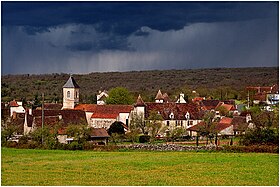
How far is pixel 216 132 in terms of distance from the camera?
4756 cm

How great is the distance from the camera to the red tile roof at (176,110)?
60875mm

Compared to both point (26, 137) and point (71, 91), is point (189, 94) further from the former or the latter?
point (26, 137)

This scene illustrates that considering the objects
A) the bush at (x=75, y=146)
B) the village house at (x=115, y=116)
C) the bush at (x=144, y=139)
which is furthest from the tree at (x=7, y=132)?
the bush at (x=144, y=139)

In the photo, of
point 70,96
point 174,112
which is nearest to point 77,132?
point 174,112

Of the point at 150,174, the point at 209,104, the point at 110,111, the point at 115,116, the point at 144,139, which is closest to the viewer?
the point at 150,174

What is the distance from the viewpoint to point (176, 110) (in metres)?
61.7

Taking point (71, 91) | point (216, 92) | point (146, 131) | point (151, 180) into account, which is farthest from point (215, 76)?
point (151, 180)

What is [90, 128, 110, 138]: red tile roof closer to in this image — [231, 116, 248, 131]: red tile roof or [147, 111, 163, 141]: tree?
[147, 111, 163, 141]: tree

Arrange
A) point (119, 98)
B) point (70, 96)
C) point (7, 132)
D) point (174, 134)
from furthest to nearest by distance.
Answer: point (119, 98) → point (70, 96) → point (174, 134) → point (7, 132)

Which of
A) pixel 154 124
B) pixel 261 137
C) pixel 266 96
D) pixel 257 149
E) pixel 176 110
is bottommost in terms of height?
pixel 257 149

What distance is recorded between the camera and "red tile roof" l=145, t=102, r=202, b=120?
60.9 m

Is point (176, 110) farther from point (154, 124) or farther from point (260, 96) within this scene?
point (260, 96)

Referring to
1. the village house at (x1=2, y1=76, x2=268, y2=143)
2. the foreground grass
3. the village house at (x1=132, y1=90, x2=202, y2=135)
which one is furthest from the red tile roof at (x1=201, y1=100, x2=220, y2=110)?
the foreground grass

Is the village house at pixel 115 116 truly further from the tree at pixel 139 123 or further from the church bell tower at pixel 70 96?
the tree at pixel 139 123
